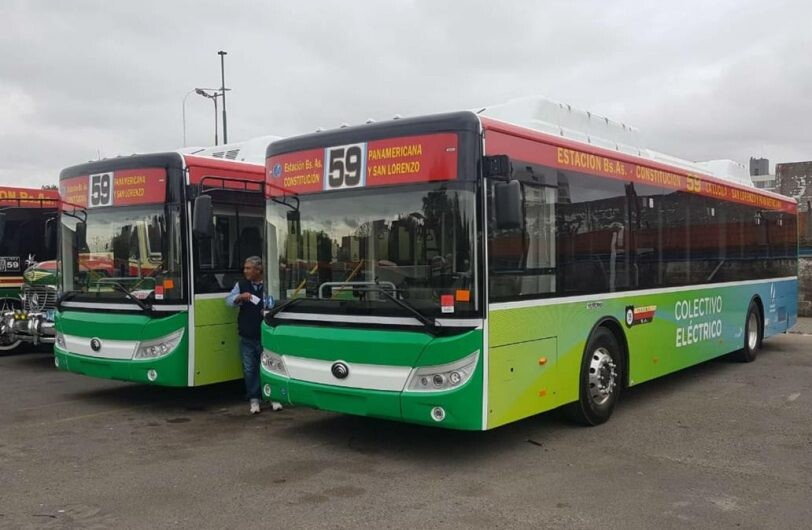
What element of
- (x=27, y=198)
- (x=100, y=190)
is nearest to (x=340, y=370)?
(x=100, y=190)

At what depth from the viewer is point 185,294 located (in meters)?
7.95

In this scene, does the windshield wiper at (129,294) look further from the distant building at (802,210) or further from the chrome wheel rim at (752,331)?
the distant building at (802,210)

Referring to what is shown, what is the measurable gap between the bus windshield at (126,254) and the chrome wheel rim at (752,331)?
29.0 feet

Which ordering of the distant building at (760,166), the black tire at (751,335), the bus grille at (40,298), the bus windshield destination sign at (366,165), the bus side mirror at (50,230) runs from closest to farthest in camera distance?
1. the bus windshield destination sign at (366,165)
2. the bus side mirror at (50,230)
3. the black tire at (751,335)
4. the bus grille at (40,298)
5. the distant building at (760,166)

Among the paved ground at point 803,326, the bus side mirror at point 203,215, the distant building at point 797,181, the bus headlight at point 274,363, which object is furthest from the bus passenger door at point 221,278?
the distant building at point 797,181

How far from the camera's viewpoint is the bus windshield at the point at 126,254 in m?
7.94

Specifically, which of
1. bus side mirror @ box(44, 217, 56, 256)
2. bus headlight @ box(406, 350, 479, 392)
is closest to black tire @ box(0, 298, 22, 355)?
bus side mirror @ box(44, 217, 56, 256)

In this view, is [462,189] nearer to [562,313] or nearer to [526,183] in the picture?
[526,183]

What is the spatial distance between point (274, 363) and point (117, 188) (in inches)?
120

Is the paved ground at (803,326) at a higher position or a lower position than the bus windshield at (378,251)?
lower

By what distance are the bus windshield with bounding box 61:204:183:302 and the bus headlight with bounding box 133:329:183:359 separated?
0.41 m

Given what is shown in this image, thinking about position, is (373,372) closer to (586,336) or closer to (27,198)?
(586,336)

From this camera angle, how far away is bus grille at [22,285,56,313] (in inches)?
472

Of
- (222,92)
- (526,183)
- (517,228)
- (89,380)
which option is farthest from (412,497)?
(222,92)
